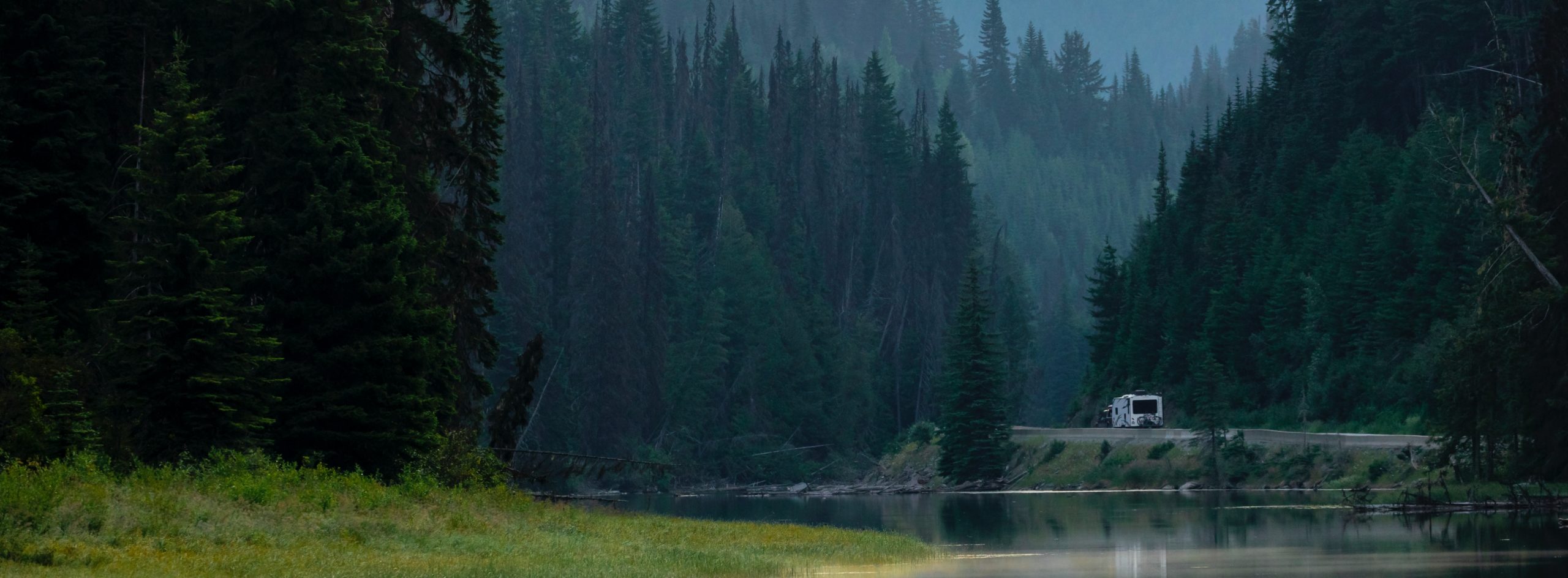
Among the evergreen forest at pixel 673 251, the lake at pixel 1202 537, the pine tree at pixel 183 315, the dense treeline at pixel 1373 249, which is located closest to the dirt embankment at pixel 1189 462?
the evergreen forest at pixel 673 251

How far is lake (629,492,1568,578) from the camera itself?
1316 inches

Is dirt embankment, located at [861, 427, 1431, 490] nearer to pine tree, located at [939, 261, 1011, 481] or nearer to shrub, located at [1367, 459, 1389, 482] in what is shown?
shrub, located at [1367, 459, 1389, 482]

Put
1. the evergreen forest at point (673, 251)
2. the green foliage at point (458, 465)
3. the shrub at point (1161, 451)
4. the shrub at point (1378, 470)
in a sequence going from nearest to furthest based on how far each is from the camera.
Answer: the evergreen forest at point (673, 251) < the green foliage at point (458, 465) < the shrub at point (1378, 470) < the shrub at point (1161, 451)

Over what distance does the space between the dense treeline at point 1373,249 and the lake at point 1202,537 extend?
7.11 meters

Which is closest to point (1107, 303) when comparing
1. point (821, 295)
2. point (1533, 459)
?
point (821, 295)

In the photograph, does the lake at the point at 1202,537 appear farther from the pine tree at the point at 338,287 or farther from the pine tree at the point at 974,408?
the pine tree at the point at 974,408

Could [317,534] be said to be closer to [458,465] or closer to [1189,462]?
[458,465]

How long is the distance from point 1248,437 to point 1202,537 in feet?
146

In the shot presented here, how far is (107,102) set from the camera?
4397cm

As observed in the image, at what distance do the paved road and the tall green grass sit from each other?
37422 mm

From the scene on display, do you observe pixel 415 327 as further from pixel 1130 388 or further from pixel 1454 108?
pixel 1130 388

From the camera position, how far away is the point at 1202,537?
149ft

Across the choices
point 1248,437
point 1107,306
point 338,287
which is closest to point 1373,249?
point 1248,437

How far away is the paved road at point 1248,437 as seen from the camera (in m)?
76.6
